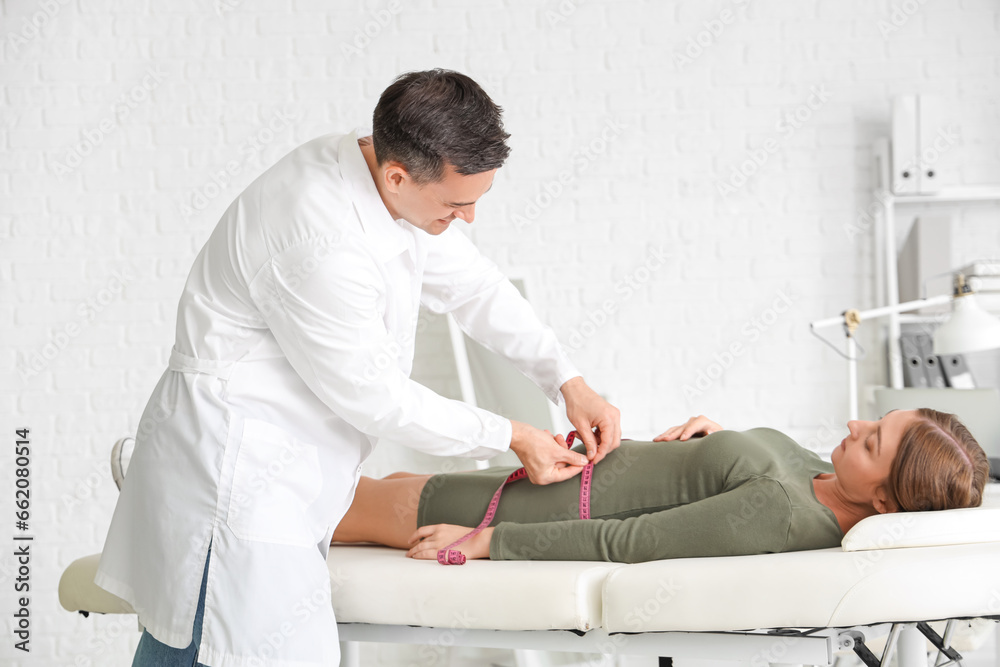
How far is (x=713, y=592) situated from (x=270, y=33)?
8.41 ft

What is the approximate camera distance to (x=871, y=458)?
1433 millimetres

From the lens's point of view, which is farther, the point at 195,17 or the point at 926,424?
the point at 195,17

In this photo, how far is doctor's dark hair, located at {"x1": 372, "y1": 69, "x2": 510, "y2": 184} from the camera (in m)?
1.11

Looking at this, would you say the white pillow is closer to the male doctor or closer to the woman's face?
the woman's face

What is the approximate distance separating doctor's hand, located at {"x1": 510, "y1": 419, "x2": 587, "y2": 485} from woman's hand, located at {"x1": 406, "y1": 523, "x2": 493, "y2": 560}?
0.13m

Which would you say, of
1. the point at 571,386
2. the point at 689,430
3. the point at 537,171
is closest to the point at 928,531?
Answer: the point at 689,430

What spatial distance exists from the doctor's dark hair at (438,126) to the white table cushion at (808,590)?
0.62m

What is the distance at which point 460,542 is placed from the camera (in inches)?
55.2

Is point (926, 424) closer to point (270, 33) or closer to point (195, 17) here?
point (270, 33)

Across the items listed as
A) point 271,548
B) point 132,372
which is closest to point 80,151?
point 132,372

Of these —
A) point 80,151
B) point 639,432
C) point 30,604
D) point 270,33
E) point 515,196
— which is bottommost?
point 30,604

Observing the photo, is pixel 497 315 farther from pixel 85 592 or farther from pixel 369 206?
pixel 85 592

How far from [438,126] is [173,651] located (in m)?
0.82

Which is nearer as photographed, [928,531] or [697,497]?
[928,531]
